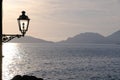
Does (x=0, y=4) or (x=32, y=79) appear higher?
(x=0, y=4)

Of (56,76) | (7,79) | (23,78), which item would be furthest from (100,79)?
(23,78)

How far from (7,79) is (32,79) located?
4900 cm

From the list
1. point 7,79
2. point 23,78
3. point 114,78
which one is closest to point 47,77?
point 7,79

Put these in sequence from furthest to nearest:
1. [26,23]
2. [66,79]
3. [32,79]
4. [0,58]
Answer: [66,79] → [32,79] → [26,23] → [0,58]

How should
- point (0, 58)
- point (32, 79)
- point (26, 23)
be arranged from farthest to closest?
point (32, 79) → point (26, 23) → point (0, 58)

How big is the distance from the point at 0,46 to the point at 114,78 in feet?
229

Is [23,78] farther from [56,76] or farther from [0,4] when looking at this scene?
[56,76]

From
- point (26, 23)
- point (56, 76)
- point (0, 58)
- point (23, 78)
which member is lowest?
point (56, 76)

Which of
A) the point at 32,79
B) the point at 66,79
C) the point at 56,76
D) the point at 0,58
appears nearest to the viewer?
the point at 0,58

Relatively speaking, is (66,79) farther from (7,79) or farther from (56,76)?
(7,79)

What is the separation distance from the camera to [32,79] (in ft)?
102

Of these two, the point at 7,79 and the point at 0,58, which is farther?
the point at 7,79

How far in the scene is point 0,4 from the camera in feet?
37.2

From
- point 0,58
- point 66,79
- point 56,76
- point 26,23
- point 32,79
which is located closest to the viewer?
point 0,58
